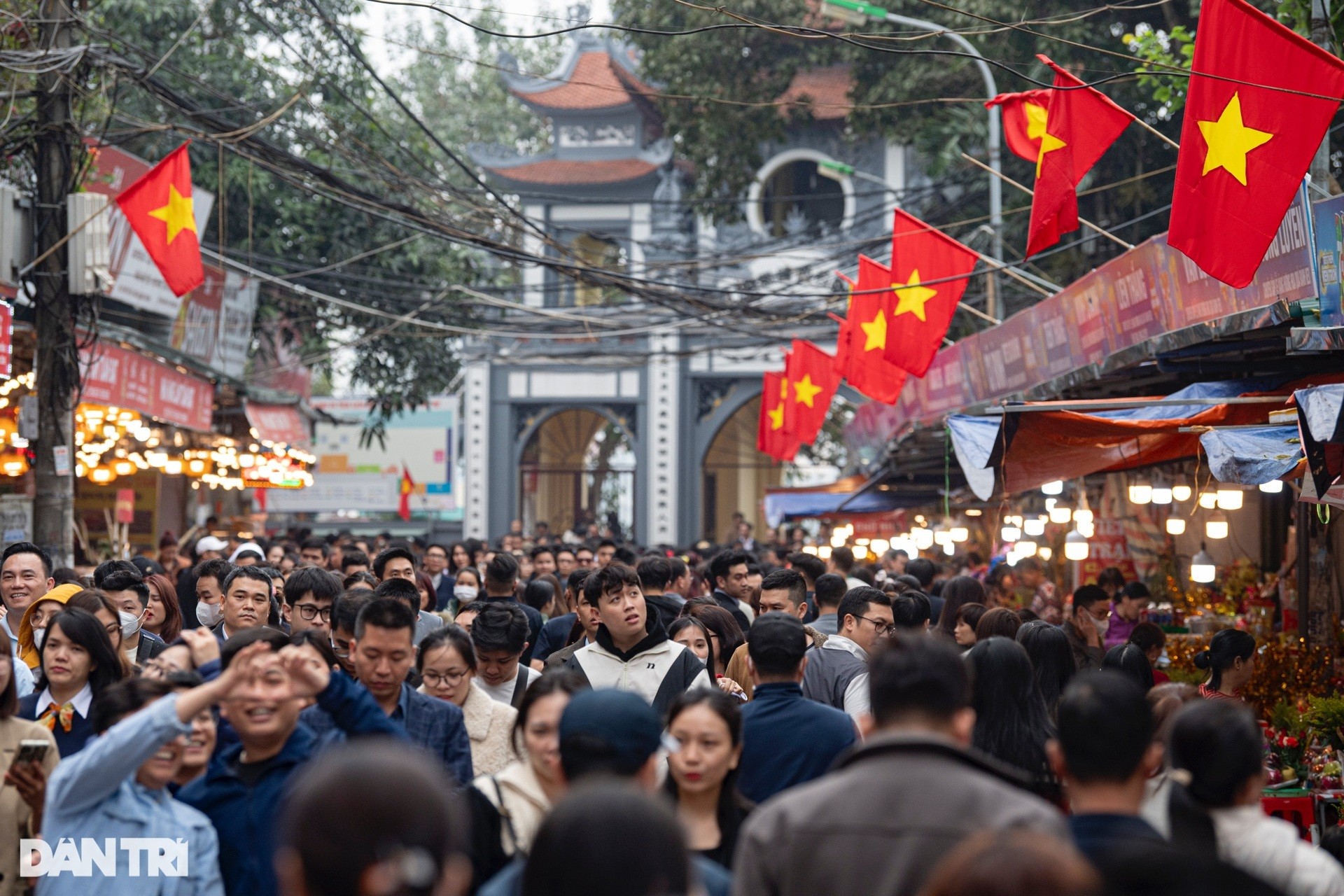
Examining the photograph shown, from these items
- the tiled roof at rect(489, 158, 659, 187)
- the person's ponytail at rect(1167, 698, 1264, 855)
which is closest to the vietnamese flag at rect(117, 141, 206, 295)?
the person's ponytail at rect(1167, 698, 1264, 855)

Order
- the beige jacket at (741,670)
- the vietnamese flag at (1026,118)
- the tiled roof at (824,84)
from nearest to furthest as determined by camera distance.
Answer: the beige jacket at (741,670), the vietnamese flag at (1026,118), the tiled roof at (824,84)

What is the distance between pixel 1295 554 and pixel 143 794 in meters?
9.92

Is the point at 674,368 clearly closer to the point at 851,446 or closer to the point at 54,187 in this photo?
the point at 851,446

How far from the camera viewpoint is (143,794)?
151 inches

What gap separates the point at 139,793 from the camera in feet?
12.6

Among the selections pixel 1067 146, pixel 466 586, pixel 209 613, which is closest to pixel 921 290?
pixel 1067 146

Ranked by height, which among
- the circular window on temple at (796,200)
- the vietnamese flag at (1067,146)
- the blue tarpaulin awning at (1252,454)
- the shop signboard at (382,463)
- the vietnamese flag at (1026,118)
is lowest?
the blue tarpaulin awning at (1252,454)

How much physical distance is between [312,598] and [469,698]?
2.52m

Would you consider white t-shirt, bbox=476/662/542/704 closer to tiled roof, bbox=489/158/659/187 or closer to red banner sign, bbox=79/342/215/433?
red banner sign, bbox=79/342/215/433

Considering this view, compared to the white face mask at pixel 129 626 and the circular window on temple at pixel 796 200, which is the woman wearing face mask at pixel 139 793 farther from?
the circular window on temple at pixel 796 200

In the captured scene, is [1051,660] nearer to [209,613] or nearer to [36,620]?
[36,620]

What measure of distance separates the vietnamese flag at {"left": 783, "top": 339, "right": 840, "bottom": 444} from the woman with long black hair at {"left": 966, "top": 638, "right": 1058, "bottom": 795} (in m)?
11.6

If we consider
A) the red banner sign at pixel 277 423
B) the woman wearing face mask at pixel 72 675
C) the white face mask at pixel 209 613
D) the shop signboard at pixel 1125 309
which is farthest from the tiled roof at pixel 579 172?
the woman wearing face mask at pixel 72 675

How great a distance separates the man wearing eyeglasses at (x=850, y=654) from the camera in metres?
6.42
